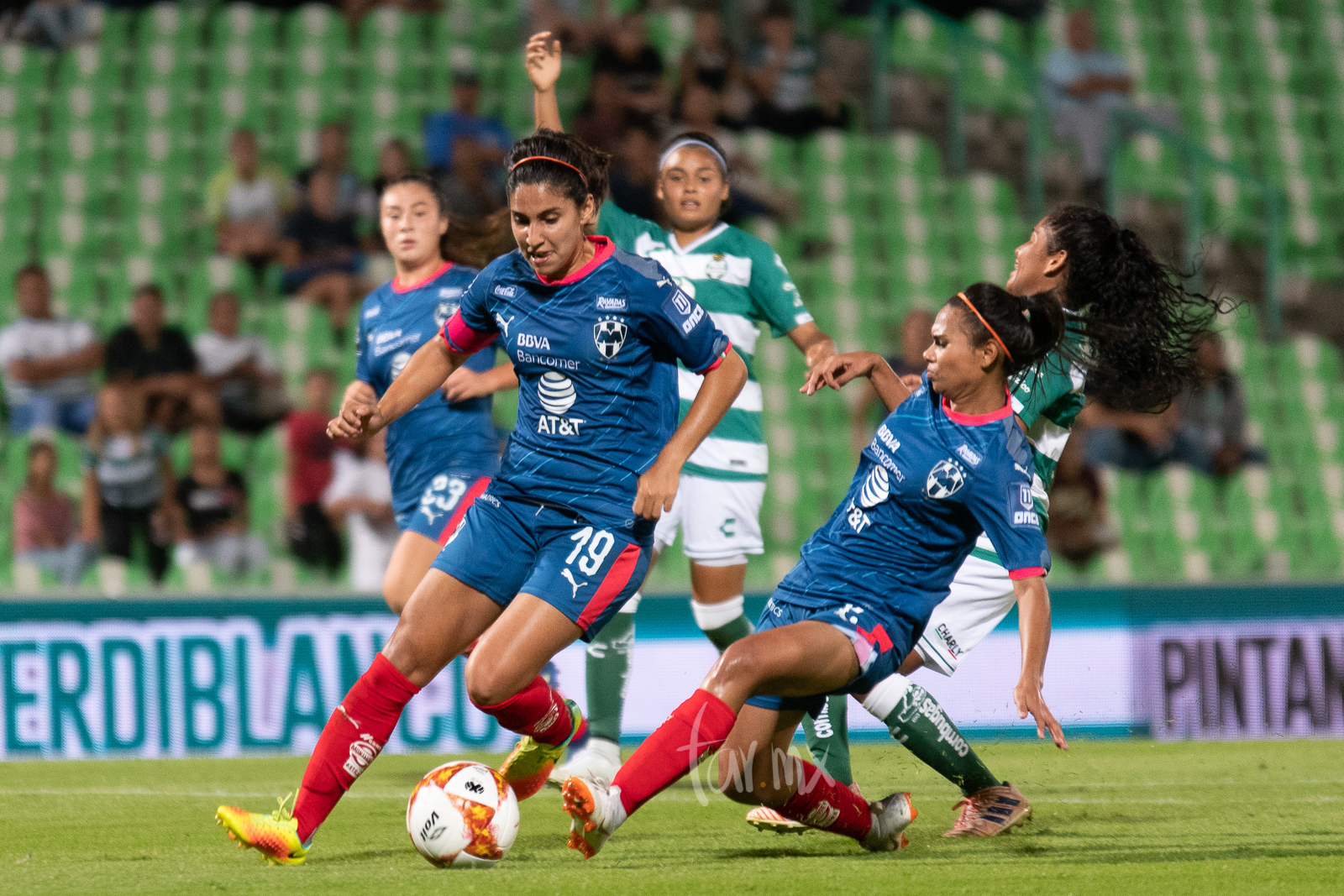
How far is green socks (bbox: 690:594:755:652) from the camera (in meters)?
5.96

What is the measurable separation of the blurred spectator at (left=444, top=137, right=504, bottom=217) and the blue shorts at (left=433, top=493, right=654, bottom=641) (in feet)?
18.3

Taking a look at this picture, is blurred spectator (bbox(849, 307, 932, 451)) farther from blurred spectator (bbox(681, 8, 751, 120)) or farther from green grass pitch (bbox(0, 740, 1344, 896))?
green grass pitch (bbox(0, 740, 1344, 896))

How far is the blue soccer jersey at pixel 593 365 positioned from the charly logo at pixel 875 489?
53cm

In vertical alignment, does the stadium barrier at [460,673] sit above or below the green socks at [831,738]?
below

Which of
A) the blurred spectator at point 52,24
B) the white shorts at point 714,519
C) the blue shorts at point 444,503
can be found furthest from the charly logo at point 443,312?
the blurred spectator at point 52,24

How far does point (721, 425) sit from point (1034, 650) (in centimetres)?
232

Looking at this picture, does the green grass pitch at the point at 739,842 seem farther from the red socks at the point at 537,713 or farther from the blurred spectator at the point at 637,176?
the blurred spectator at the point at 637,176

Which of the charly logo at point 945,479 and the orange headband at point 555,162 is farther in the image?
the orange headband at point 555,162

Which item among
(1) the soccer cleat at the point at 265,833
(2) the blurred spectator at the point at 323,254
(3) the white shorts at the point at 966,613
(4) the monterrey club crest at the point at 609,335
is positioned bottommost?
(1) the soccer cleat at the point at 265,833

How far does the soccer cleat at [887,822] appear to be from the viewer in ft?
14.3

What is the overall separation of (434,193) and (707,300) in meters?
1.08

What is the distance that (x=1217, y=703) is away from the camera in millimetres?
7699

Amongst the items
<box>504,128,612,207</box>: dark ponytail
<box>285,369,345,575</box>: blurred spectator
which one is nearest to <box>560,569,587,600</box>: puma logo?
<box>504,128,612,207</box>: dark ponytail

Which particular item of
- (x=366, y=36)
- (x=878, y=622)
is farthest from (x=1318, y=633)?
(x=366, y=36)
